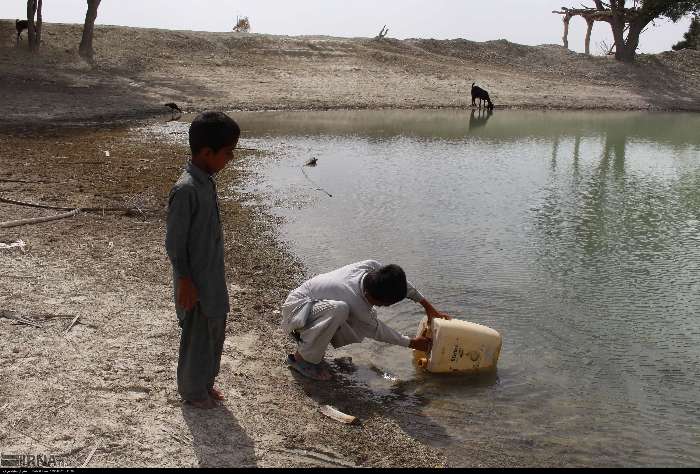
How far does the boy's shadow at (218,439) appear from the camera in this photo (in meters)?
3.11

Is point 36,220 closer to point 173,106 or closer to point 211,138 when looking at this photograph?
point 211,138

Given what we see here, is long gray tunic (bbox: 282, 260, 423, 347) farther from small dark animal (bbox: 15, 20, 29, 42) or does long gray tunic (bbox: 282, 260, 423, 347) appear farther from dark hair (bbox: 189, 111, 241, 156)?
small dark animal (bbox: 15, 20, 29, 42)

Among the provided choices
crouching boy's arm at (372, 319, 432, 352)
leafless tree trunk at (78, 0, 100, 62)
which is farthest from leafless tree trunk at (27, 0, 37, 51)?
crouching boy's arm at (372, 319, 432, 352)

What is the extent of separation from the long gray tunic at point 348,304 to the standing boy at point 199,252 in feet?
2.33

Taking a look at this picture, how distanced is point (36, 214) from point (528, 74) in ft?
81.7

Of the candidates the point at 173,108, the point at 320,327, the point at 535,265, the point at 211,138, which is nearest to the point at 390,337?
the point at 320,327

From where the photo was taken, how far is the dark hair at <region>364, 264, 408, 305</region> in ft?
12.9

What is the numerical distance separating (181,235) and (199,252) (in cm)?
13

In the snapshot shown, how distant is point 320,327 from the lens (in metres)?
4.02

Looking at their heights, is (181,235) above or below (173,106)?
below

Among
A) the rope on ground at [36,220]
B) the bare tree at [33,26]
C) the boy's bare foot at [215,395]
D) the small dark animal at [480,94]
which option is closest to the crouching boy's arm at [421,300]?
the boy's bare foot at [215,395]

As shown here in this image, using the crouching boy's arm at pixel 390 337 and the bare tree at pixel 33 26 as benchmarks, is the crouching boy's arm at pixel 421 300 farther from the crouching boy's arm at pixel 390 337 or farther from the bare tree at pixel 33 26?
the bare tree at pixel 33 26

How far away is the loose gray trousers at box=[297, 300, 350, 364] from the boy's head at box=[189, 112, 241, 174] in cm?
109

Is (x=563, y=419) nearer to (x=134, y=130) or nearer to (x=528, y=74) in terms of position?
(x=134, y=130)
